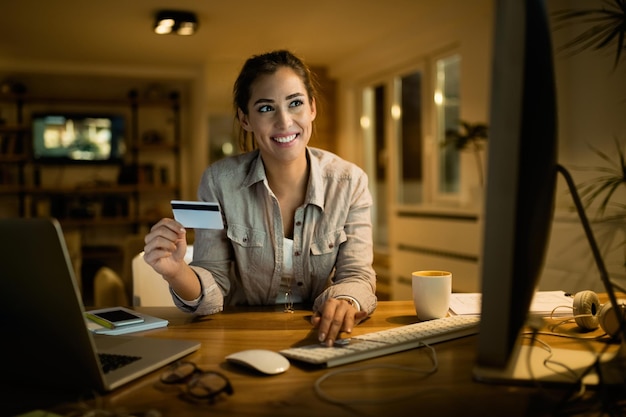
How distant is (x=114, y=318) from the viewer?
1241mm

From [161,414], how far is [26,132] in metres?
7.21

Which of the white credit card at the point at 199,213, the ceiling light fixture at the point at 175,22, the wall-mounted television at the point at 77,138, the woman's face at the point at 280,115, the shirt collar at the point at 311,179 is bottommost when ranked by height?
the white credit card at the point at 199,213

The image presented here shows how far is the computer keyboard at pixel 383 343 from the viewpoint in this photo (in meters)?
0.93

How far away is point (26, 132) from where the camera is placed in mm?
7043

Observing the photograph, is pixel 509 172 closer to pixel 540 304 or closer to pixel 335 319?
pixel 335 319

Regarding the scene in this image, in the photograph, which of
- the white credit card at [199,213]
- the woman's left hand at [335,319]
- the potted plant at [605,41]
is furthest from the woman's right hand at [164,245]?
the potted plant at [605,41]

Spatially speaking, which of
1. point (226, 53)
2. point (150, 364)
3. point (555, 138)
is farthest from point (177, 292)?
point (226, 53)

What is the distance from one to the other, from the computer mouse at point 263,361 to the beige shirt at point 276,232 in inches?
24.9

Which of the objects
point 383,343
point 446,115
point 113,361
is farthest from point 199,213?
point 446,115

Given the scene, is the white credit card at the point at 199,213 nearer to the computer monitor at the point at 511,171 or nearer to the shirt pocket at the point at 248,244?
the shirt pocket at the point at 248,244

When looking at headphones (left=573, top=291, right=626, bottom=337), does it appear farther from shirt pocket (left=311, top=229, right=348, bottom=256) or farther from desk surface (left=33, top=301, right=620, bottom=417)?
shirt pocket (left=311, top=229, right=348, bottom=256)

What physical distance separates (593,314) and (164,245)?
898 mm

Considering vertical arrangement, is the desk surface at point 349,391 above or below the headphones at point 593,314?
below

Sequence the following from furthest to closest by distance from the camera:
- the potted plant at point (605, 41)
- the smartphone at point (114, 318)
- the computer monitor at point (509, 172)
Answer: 1. the potted plant at point (605, 41)
2. the smartphone at point (114, 318)
3. the computer monitor at point (509, 172)
